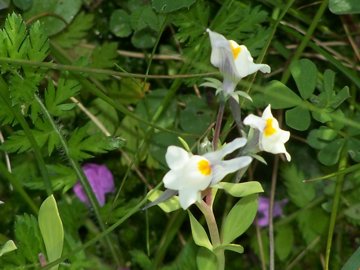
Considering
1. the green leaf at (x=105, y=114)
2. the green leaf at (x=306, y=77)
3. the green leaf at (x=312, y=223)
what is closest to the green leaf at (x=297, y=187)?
the green leaf at (x=312, y=223)

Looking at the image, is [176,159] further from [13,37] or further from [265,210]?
[265,210]

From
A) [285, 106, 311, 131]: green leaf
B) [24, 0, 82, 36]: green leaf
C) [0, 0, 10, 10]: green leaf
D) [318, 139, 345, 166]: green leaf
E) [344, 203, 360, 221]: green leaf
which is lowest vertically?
[344, 203, 360, 221]: green leaf

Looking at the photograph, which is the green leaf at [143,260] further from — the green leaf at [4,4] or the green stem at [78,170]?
the green leaf at [4,4]

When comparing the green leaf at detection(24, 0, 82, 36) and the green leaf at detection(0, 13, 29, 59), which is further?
the green leaf at detection(24, 0, 82, 36)

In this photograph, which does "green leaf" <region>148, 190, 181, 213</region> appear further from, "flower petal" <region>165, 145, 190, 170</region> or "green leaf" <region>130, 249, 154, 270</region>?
"green leaf" <region>130, 249, 154, 270</region>

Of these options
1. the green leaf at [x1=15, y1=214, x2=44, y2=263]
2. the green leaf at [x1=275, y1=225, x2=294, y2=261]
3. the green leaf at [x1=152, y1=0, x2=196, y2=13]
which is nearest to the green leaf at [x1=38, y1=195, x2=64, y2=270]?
the green leaf at [x1=15, y1=214, x2=44, y2=263]

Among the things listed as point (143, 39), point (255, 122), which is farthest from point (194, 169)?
point (143, 39)

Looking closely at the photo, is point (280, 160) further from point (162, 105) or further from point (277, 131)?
point (277, 131)
